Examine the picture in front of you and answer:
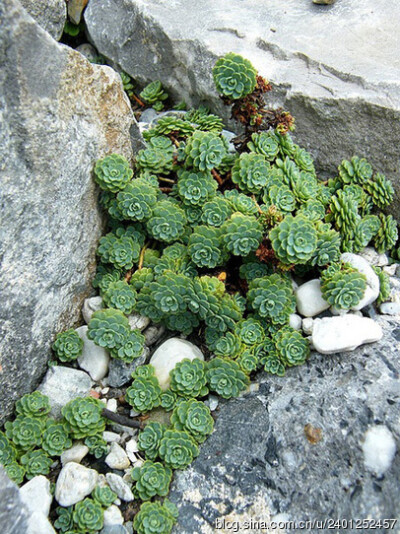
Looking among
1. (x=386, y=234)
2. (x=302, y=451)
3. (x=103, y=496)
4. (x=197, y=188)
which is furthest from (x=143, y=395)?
(x=386, y=234)

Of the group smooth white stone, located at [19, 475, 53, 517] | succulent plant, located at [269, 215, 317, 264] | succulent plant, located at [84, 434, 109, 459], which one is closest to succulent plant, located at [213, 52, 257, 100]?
succulent plant, located at [269, 215, 317, 264]

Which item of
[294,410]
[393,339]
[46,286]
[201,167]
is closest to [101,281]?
[46,286]

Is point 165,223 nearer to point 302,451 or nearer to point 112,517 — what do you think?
point 302,451

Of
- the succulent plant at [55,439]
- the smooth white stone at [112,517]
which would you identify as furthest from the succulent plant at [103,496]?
the succulent plant at [55,439]

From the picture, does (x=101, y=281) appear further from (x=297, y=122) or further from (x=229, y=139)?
(x=297, y=122)

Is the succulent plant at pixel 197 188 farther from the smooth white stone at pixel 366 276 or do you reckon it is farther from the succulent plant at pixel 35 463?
the succulent plant at pixel 35 463

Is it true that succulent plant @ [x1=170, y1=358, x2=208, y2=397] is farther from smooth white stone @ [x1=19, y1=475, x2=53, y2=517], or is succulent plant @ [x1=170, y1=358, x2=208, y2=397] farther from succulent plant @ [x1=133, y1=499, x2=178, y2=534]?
smooth white stone @ [x1=19, y1=475, x2=53, y2=517]
